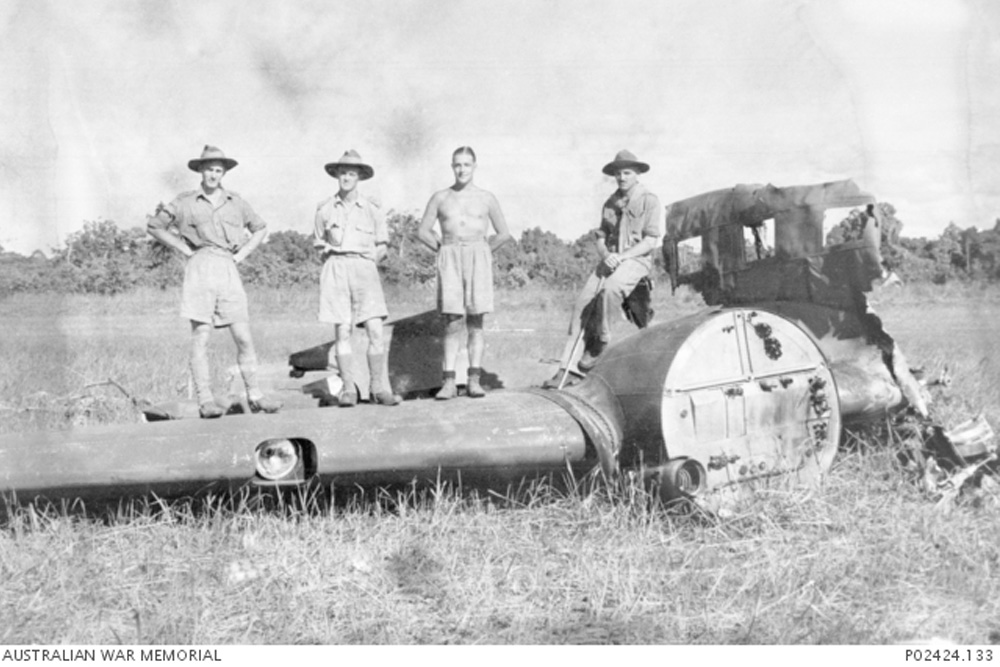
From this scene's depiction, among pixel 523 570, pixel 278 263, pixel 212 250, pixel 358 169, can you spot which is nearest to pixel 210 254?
pixel 212 250

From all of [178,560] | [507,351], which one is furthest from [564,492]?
[507,351]

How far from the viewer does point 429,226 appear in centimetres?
673

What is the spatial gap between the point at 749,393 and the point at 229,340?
43.4 feet

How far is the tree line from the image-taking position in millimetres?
15219

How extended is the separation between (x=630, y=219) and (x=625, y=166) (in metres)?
0.43

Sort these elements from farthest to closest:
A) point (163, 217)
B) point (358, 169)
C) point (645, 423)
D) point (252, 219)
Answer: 1. point (358, 169)
2. point (252, 219)
3. point (163, 217)
4. point (645, 423)

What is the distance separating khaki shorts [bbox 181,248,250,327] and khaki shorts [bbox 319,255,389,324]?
55 cm

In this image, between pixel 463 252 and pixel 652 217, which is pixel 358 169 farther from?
pixel 652 217

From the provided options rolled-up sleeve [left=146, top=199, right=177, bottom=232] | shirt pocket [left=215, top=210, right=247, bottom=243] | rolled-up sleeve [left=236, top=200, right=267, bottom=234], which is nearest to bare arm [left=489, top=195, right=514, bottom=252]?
rolled-up sleeve [left=236, top=200, right=267, bottom=234]

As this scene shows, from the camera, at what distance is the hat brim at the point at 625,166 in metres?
7.71

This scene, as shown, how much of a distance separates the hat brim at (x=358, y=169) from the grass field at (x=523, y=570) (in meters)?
2.34

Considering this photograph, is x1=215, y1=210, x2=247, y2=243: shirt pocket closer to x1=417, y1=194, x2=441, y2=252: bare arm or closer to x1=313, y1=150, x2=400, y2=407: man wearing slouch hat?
x1=313, y1=150, x2=400, y2=407: man wearing slouch hat

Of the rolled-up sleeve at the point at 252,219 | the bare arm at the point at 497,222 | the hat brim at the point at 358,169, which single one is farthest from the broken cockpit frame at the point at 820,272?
the rolled-up sleeve at the point at 252,219
